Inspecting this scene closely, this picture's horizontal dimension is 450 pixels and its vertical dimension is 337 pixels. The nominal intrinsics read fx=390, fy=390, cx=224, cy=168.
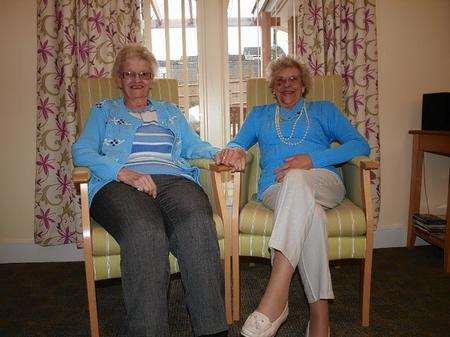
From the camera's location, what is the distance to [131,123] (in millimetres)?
1754

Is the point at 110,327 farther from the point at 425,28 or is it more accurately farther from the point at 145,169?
the point at 425,28

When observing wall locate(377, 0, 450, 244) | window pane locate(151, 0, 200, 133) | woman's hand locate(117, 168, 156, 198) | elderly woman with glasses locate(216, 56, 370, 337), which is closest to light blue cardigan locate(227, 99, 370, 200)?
elderly woman with glasses locate(216, 56, 370, 337)

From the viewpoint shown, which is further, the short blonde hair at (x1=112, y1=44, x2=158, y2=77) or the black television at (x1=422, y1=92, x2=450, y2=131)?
the black television at (x1=422, y1=92, x2=450, y2=131)

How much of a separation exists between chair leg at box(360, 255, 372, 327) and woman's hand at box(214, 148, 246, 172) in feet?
2.10

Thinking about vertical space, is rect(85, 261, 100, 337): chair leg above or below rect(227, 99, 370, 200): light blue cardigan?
below

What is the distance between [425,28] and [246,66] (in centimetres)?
120

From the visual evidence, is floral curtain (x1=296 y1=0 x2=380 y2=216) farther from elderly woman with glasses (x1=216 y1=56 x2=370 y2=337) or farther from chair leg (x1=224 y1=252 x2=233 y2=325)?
chair leg (x1=224 y1=252 x2=233 y2=325)

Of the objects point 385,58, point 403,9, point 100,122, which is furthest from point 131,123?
point 403,9

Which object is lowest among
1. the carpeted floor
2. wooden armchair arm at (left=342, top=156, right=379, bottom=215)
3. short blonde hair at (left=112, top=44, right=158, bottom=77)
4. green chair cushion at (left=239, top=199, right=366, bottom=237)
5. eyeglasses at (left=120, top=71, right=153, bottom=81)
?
the carpeted floor

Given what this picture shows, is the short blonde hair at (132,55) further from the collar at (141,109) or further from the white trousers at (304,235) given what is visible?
the white trousers at (304,235)

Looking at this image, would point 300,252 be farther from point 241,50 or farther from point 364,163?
point 241,50

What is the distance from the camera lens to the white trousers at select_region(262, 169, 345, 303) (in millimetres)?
1397

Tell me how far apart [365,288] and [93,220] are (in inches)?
45.5

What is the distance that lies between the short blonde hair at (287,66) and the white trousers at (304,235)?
69 cm
